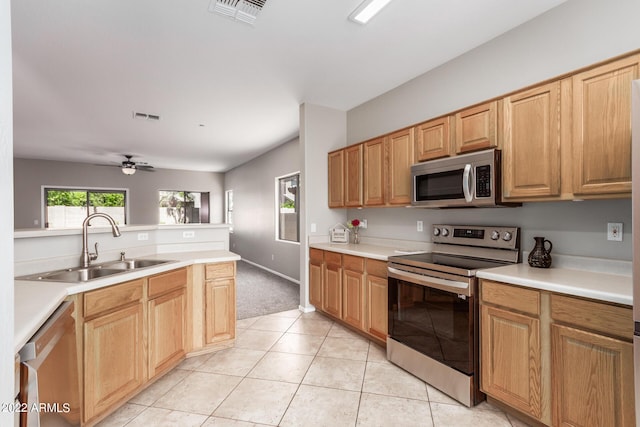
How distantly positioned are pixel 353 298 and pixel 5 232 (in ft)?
9.26

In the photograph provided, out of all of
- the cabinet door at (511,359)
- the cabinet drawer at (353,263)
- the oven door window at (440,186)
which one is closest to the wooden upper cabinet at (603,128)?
the oven door window at (440,186)

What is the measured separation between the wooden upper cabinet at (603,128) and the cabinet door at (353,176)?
2.04 meters

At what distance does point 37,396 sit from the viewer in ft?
3.25

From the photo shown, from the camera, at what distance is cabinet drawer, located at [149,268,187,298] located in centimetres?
220

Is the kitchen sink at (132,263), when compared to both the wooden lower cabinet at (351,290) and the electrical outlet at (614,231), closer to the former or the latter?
the wooden lower cabinet at (351,290)

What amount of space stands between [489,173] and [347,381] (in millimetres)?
1877

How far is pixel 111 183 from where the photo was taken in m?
8.09

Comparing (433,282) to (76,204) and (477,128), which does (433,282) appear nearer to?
(477,128)

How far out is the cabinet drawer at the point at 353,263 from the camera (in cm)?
306

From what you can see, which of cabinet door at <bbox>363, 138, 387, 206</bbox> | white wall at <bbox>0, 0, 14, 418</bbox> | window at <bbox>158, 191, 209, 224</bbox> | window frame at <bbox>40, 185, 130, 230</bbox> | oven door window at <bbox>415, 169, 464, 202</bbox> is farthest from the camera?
window at <bbox>158, 191, 209, 224</bbox>

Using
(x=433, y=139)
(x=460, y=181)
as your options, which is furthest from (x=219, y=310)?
(x=433, y=139)

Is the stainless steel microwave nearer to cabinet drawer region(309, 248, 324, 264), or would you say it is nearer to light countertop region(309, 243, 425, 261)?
light countertop region(309, 243, 425, 261)

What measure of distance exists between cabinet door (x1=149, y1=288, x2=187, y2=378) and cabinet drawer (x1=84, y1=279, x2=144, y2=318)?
0.63 ft

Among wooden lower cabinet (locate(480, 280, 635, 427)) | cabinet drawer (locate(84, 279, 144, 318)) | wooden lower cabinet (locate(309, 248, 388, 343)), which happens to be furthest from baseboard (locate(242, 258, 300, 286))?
wooden lower cabinet (locate(480, 280, 635, 427))
